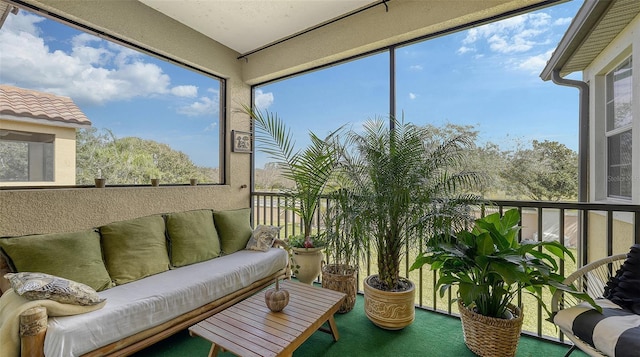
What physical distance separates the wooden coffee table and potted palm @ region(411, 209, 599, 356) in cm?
90

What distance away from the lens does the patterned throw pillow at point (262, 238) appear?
3.09m

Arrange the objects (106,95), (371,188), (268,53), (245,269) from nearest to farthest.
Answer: (371,188), (245,269), (106,95), (268,53)

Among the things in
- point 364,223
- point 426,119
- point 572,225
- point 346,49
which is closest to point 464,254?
point 364,223

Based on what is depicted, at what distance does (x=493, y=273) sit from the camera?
177 centimetres

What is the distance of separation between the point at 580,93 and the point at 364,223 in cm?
232

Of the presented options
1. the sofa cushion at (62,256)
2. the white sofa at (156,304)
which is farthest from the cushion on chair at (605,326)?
the sofa cushion at (62,256)

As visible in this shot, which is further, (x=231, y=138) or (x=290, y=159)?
(x=231, y=138)

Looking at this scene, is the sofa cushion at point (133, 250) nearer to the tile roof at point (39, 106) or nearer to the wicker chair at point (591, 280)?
the tile roof at point (39, 106)

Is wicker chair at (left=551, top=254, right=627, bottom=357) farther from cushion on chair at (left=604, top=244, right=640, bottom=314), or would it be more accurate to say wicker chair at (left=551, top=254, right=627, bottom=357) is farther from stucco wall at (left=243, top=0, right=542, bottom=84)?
stucco wall at (left=243, top=0, right=542, bottom=84)

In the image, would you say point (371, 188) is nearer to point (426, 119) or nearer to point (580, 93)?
point (426, 119)

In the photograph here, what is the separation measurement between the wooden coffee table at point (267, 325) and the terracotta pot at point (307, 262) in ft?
2.34

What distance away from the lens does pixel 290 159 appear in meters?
3.08

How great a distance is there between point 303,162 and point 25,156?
8.23 feet

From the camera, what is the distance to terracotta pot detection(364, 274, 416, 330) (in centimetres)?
220
